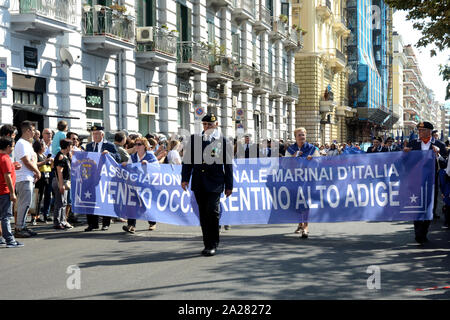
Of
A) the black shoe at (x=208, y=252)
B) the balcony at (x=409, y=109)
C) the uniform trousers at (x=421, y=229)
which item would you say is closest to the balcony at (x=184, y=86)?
the uniform trousers at (x=421, y=229)

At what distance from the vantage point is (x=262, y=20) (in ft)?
119

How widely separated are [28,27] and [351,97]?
5213 cm

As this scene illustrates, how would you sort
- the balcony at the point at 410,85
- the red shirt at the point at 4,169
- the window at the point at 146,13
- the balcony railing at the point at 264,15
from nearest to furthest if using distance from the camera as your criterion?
the red shirt at the point at 4,169 < the window at the point at 146,13 < the balcony railing at the point at 264,15 < the balcony at the point at 410,85

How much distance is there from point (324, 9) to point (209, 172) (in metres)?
43.8

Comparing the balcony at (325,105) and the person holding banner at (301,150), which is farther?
the balcony at (325,105)

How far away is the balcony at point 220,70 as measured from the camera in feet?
94.7

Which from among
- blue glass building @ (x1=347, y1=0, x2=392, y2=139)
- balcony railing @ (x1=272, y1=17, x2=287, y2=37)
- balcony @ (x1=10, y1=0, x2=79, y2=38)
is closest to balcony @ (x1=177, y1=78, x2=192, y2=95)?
balcony @ (x1=10, y1=0, x2=79, y2=38)

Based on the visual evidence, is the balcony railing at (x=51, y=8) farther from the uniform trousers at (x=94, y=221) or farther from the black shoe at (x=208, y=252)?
the black shoe at (x=208, y=252)

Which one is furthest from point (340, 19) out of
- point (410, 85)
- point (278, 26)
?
point (410, 85)

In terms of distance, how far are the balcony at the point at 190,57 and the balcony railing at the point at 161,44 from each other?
1595 mm

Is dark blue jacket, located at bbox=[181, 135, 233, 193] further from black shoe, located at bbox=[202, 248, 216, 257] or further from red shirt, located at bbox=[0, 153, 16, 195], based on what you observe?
red shirt, located at bbox=[0, 153, 16, 195]

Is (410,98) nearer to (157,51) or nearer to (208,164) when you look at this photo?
(157,51)
